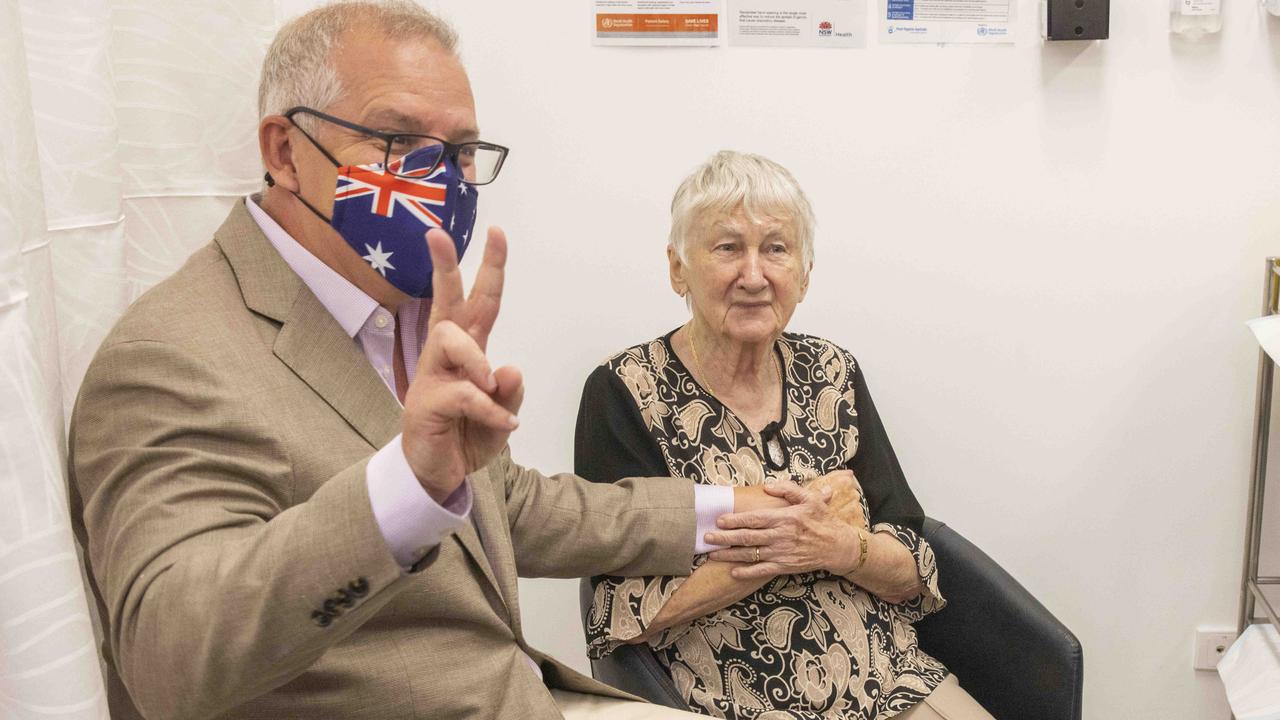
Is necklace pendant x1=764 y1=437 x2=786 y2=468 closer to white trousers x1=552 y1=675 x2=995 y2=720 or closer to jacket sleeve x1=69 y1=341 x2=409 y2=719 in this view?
white trousers x1=552 y1=675 x2=995 y2=720

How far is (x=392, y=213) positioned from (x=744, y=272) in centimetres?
76

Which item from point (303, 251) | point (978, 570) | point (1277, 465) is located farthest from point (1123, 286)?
point (303, 251)

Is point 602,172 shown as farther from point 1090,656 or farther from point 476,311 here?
point 1090,656

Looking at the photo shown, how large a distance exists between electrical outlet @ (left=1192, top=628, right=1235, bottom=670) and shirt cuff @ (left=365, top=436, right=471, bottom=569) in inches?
87.2

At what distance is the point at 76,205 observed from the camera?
1.25 m

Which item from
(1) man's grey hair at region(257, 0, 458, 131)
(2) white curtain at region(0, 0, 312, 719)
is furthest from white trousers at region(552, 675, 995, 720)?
(1) man's grey hair at region(257, 0, 458, 131)

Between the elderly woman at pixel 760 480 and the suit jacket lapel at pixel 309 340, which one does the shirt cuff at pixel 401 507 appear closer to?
the suit jacket lapel at pixel 309 340

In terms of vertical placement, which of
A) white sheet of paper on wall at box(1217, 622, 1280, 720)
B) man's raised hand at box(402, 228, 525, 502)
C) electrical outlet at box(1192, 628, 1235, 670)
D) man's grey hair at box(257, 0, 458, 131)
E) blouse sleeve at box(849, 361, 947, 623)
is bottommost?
electrical outlet at box(1192, 628, 1235, 670)

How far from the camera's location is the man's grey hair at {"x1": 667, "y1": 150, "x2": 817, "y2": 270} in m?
1.89

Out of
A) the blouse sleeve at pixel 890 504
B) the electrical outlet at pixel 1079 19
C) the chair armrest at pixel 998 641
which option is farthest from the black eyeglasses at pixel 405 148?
the electrical outlet at pixel 1079 19

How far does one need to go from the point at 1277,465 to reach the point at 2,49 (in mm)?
2588

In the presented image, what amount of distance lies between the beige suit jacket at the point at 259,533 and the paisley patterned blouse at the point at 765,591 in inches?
13.9

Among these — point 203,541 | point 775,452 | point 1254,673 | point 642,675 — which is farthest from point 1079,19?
point 203,541

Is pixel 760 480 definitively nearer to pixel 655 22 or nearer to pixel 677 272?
pixel 677 272
